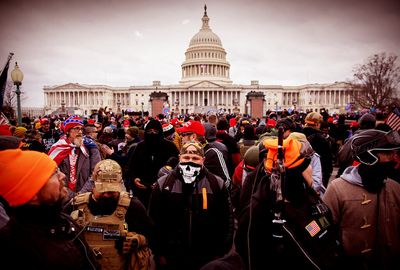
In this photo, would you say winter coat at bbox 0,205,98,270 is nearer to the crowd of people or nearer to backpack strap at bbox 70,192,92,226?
the crowd of people

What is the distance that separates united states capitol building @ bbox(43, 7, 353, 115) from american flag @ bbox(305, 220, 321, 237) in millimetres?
98469

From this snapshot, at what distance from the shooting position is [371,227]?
9.90 ft

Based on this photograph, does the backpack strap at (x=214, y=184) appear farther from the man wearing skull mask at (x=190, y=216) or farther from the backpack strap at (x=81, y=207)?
the backpack strap at (x=81, y=207)

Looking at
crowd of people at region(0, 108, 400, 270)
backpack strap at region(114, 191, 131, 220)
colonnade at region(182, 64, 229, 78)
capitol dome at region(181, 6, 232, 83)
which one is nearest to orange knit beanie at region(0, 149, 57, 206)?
crowd of people at region(0, 108, 400, 270)

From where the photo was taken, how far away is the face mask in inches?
144

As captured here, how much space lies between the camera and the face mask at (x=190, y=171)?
3658mm

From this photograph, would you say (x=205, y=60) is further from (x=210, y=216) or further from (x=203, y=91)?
(x=210, y=216)

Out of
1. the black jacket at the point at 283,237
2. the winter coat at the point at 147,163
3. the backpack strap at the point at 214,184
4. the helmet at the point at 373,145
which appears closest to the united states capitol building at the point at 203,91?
the winter coat at the point at 147,163

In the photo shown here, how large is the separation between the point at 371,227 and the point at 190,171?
1.98m

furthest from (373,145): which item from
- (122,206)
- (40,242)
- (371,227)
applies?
(40,242)

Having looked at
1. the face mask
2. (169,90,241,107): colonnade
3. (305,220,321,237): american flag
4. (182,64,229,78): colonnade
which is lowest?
(305,220,321,237): american flag

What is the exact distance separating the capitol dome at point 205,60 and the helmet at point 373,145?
10539 cm

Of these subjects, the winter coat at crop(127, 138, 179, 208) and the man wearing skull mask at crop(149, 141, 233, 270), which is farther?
the winter coat at crop(127, 138, 179, 208)

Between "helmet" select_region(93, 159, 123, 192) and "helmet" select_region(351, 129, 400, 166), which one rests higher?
"helmet" select_region(351, 129, 400, 166)
